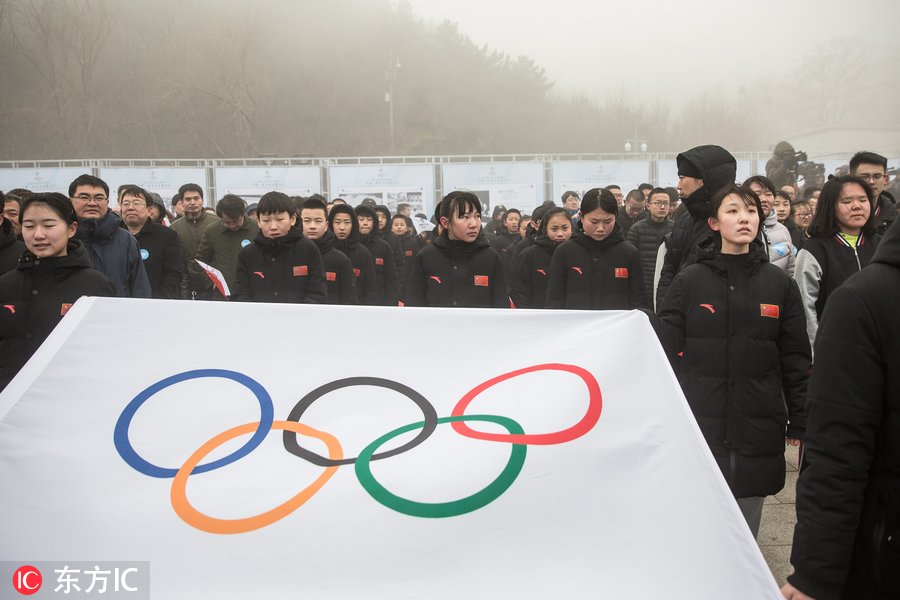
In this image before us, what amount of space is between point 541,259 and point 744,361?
10.4 feet

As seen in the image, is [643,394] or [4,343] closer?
[643,394]

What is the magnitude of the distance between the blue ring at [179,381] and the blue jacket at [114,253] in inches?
103

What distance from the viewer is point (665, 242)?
419 centimetres

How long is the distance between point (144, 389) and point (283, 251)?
279cm

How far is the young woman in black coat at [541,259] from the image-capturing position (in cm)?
594

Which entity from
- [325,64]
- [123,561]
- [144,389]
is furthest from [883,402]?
[325,64]

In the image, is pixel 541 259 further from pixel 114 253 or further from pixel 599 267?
pixel 114 253

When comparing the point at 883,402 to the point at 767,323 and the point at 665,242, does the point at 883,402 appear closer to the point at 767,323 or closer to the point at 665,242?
the point at 767,323

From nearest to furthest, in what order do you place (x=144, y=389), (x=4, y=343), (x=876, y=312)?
(x=876, y=312), (x=144, y=389), (x=4, y=343)

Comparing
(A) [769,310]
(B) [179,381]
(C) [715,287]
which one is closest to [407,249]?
(C) [715,287]

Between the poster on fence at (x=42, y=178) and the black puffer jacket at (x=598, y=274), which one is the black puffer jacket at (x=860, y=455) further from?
the poster on fence at (x=42, y=178)

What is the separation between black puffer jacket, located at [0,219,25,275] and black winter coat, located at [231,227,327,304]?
1.35m

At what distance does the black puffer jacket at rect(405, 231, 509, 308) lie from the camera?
16.2 ft

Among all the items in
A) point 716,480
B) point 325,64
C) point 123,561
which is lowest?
point 123,561
